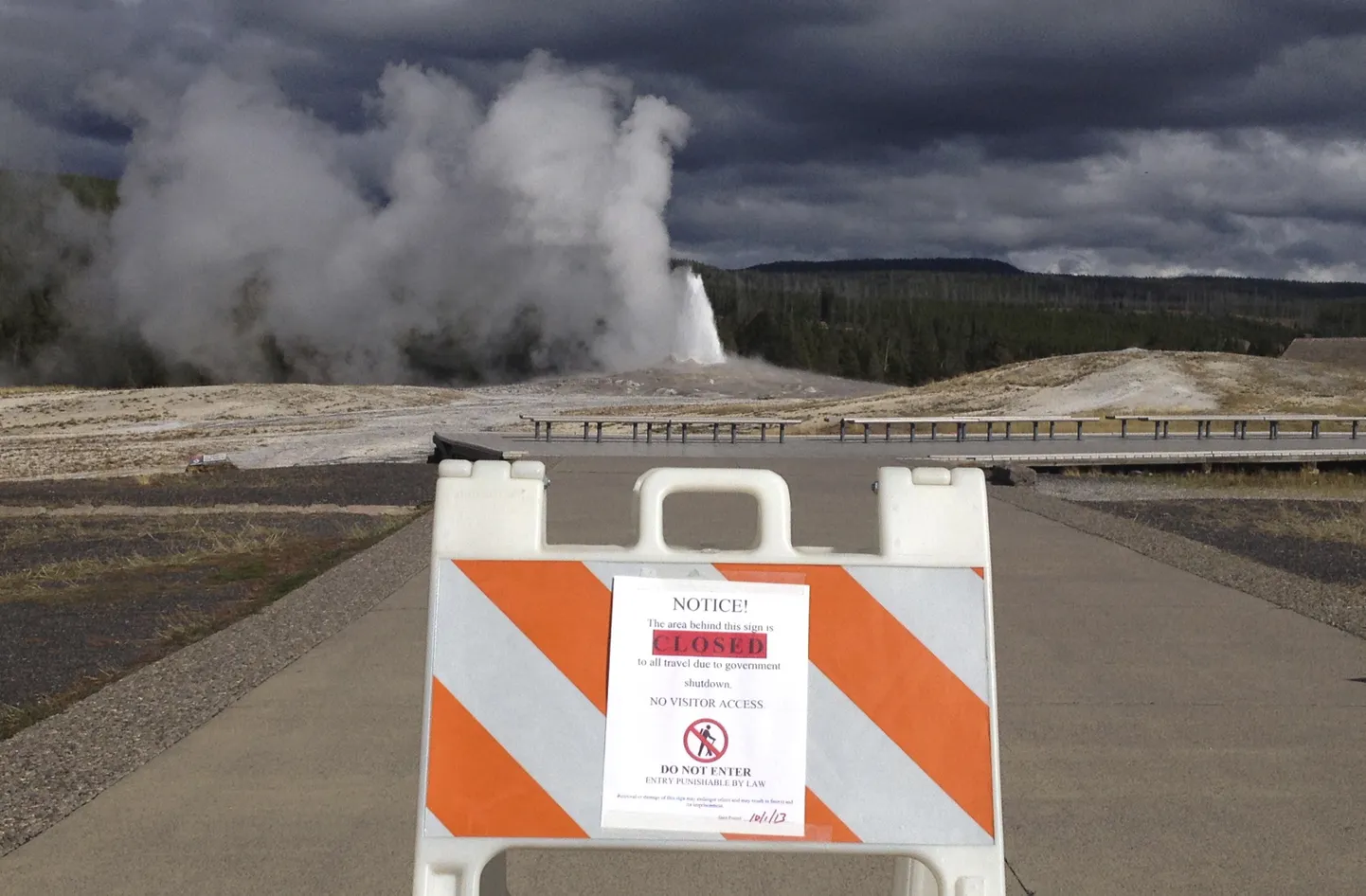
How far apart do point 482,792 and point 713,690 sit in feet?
1.74

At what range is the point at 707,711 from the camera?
306 centimetres

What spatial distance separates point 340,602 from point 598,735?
649 centimetres

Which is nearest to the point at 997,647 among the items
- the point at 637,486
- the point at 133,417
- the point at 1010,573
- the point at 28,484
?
the point at 1010,573

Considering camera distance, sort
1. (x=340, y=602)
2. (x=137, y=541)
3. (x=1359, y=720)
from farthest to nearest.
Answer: (x=137, y=541), (x=340, y=602), (x=1359, y=720)

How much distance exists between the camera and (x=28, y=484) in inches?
846

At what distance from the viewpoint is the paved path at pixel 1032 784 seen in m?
4.37

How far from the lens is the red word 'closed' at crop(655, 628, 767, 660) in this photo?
3074mm

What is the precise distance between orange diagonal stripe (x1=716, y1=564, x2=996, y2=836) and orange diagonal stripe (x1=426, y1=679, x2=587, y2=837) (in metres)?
0.61

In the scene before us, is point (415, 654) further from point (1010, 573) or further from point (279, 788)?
point (1010, 573)

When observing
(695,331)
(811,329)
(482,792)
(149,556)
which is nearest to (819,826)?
(482,792)

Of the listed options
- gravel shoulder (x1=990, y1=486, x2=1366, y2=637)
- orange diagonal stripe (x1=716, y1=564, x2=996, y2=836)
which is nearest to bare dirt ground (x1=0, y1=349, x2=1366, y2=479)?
gravel shoulder (x1=990, y1=486, x2=1366, y2=637)

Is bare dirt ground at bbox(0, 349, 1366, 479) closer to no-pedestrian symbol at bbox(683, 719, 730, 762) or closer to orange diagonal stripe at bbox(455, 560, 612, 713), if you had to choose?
orange diagonal stripe at bbox(455, 560, 612, 713)

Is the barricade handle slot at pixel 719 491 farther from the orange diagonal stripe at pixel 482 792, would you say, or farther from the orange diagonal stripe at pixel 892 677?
the orange diagonal stripe at pixel 482 792

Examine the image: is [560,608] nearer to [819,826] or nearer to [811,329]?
[819,826]
